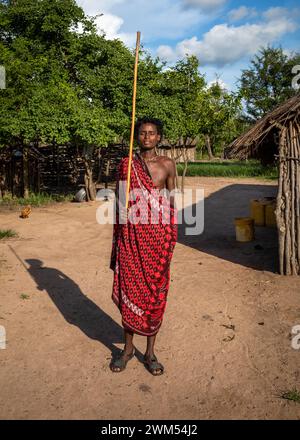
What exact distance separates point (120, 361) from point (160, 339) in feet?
2.11

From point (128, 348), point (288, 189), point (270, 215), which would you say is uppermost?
point (288, 189)

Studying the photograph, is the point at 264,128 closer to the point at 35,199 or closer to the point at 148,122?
the point at 148,122

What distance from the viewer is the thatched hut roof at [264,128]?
206 inches

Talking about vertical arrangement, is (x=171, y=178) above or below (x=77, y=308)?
above

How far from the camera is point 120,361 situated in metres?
3.10

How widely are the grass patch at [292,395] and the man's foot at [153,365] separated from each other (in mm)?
900

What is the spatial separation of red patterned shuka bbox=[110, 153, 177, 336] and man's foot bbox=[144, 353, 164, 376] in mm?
242

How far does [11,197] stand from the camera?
40.9 ft

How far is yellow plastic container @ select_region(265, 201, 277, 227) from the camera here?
28.4 ft

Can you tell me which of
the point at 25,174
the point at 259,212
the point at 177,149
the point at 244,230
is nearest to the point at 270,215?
the point at 259,212

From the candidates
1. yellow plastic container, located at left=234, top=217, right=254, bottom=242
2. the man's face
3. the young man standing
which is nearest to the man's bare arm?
the young man standing

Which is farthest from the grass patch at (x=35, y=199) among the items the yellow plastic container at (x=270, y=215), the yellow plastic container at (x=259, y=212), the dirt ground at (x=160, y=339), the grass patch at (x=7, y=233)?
the yellow plastic container at (x=270, y=215)

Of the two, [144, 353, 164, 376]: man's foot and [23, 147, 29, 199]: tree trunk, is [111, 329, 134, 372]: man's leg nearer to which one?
[144, 353, 164, 376]: man's foot
